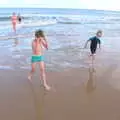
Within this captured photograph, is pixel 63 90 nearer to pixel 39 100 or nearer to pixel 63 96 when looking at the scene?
pixel 63 96

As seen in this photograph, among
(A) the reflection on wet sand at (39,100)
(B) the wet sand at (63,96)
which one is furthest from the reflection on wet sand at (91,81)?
(A) the reflection on wet sand at (39,100)

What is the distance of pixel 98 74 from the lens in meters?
9.55

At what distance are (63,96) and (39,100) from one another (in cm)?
66

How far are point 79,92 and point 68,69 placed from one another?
2389 mm

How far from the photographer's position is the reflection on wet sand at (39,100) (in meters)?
6.43

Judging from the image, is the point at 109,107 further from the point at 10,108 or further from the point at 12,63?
the point at 12,63

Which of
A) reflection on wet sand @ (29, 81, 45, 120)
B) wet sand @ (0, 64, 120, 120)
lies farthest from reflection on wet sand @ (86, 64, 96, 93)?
reflection on wet sand @ (29, 81, 45, 120)

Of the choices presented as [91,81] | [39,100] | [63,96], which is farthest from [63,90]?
[91,81]

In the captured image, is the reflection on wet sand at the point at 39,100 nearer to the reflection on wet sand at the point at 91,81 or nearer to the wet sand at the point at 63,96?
the wet sand at the point at 63,96

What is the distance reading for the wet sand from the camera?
643 centimetres

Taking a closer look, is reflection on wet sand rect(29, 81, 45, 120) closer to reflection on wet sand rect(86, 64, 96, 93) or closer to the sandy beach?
the sandy beach

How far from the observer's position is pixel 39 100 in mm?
7219

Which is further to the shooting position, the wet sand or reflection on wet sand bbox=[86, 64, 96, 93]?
reflection on wet sand bbox=[86, 64, 96, 93]

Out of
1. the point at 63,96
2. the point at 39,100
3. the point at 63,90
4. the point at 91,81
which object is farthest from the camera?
the point at 91,81
